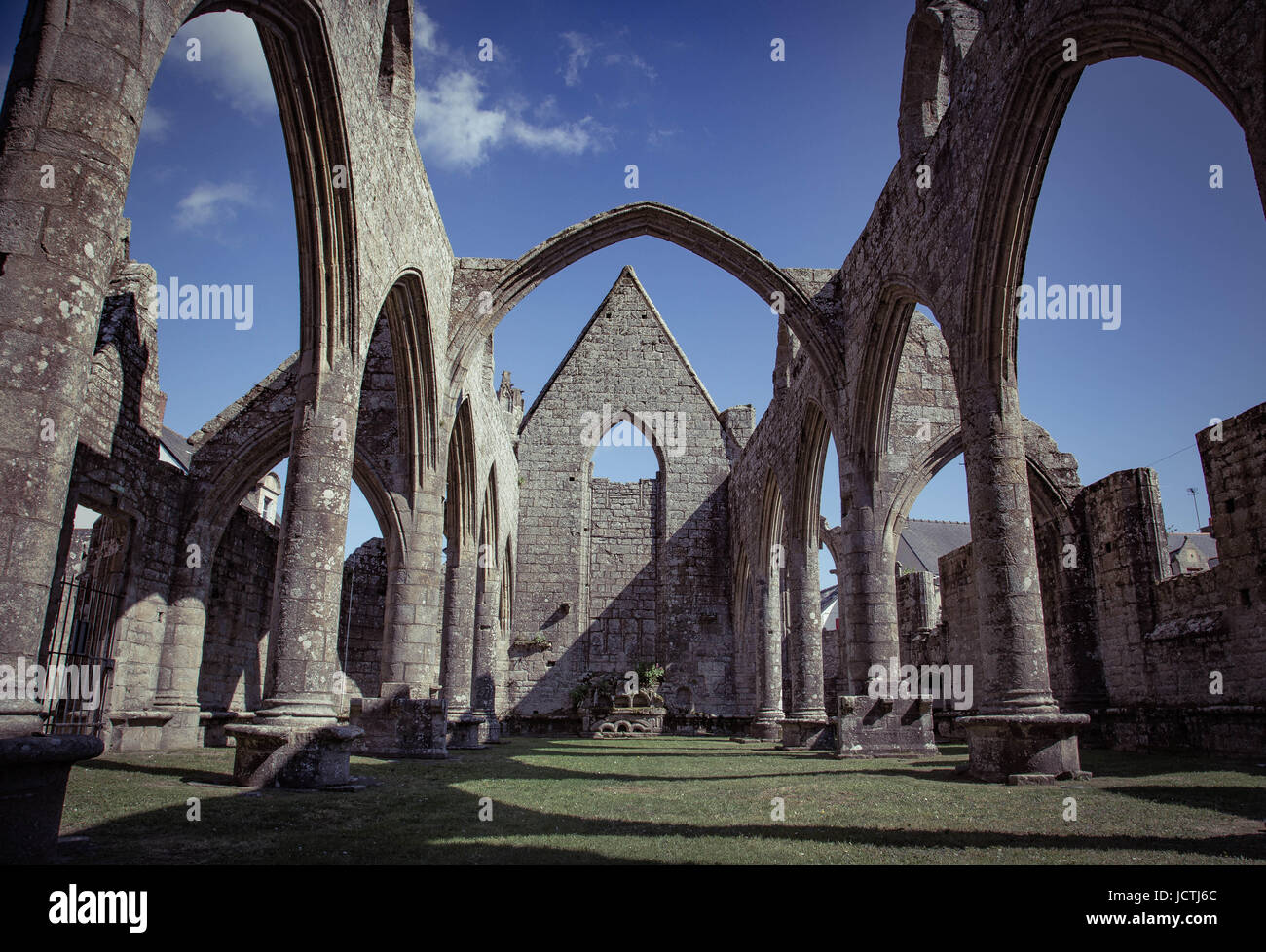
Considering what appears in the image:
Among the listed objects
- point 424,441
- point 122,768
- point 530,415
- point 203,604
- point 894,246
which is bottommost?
point 122,768

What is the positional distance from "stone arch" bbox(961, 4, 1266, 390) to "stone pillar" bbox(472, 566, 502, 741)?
39.0 ft

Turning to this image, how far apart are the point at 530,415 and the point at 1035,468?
13190mm

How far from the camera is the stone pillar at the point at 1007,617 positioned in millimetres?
5973

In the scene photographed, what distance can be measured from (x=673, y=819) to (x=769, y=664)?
40.1ft

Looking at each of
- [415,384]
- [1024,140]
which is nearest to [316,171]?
[415,384]

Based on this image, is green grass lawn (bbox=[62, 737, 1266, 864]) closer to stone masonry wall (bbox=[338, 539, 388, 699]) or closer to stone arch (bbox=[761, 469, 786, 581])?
stone arch (bbox=[761, 469, 786, 581])

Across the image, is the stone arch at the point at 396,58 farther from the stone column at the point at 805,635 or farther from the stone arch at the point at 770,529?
the stone arch at the point at 770,529

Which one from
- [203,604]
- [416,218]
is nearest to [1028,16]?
[416,218]

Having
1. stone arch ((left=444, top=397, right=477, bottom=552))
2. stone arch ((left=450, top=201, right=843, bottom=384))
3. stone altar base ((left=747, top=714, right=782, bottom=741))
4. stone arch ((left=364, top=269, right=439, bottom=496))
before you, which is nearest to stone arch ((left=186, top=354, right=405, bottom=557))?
stone arch ((left=444, top=397, right=477, bottom=552))

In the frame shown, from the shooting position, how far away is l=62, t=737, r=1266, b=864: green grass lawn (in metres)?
3.30

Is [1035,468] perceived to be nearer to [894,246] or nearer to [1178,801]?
[894,246]

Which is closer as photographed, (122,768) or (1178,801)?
(1178,801)

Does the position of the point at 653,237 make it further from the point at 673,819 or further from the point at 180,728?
the point at 180,728

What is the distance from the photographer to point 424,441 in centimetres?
1052
